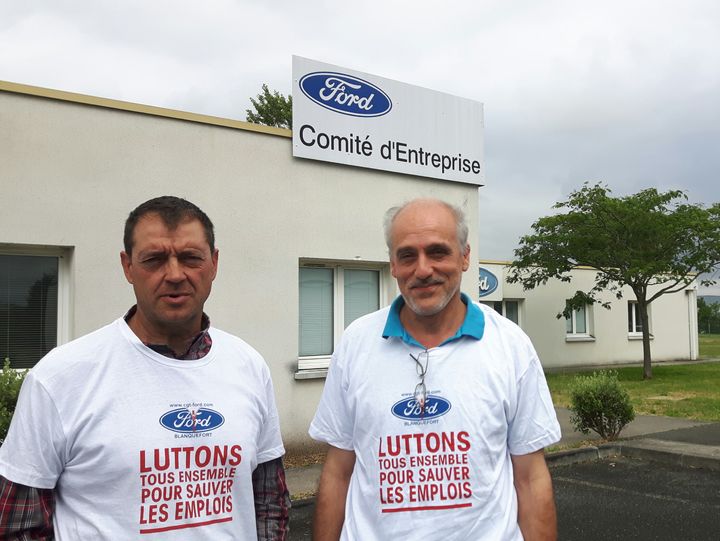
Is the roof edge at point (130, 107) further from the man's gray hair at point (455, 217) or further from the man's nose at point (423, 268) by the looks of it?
the man's nose at point (423, 268)

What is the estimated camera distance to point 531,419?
2297 millimetres

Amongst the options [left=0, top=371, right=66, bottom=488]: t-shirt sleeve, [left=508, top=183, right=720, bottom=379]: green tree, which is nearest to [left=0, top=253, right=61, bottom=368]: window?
[left=0, top=371, right=66, bottom=488]: t-shirt sleeve

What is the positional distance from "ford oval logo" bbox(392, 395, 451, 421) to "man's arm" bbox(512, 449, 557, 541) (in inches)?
12.2

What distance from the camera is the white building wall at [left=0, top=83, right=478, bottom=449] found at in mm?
6602

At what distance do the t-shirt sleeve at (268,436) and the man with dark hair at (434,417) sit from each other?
23 cm

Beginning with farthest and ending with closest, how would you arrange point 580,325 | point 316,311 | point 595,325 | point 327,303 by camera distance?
point 580,325, point 595,325, point 327,303, point 316,311

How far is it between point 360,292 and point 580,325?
1949 cm

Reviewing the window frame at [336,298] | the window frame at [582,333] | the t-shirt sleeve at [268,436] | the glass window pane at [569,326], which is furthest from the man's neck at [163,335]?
the glass window pane at [569,326]

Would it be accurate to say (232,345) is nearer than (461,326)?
Yes

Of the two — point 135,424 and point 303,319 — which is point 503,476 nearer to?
point 135,424

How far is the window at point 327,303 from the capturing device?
344 inches

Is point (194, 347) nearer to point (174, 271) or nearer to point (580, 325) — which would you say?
point (174, 271)

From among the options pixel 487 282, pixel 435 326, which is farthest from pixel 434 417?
pixel 487 282

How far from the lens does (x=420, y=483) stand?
2.20 metres
